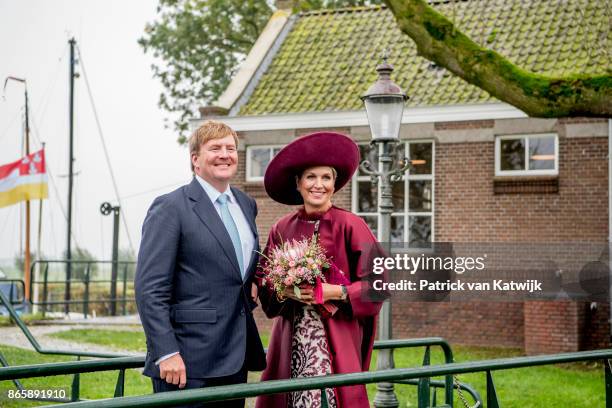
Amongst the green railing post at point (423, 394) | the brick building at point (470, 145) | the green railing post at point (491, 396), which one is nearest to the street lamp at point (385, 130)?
the green railing post at point (423, 394)

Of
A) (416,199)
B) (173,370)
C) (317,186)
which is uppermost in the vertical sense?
(416,199)

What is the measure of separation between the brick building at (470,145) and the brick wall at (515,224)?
18 millimetres

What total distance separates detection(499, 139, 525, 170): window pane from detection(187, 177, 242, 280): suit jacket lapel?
12.4m

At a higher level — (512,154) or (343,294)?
(512,154)

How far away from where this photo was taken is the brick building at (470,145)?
14781 mm

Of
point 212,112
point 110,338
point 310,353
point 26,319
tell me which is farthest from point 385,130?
point 26,319

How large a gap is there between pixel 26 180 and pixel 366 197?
9.17 meters

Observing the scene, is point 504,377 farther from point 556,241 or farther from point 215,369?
point 215,369

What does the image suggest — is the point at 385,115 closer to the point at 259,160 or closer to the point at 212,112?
the point at 259,160

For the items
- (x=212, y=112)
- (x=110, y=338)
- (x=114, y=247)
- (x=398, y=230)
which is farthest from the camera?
(x=114, y=247)

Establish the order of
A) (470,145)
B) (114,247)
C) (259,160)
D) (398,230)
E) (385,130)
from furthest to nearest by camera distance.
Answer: (114,247) < (259,160) < (398,230) < (470,145) < (385,130)

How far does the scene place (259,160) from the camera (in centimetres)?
1762

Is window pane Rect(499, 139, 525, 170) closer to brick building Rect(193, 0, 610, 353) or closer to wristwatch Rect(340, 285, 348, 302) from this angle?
brick building Rect(193, 0, 610, 353)

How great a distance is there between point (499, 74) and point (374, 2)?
59.5ft
